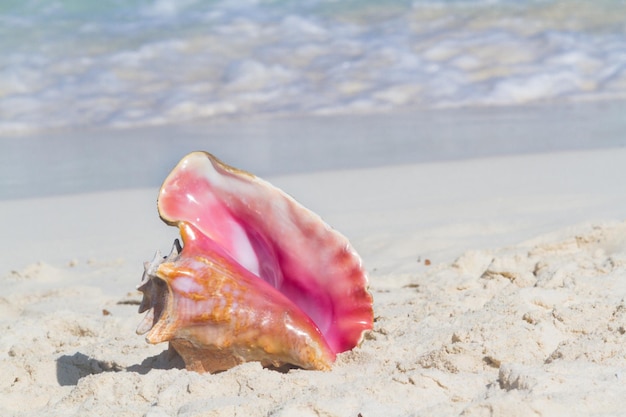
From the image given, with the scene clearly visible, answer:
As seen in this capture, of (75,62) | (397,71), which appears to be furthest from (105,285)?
(75,62)

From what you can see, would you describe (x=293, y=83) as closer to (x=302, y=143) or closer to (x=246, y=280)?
(x=302, y=143)

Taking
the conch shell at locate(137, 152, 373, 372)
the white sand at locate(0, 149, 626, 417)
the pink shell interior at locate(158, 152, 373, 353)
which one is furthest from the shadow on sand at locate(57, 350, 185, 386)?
A: the pink shell interior at locate(158, 152, 373, 353)

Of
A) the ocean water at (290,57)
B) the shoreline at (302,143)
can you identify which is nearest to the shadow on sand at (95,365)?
the shoreline at (302,143)

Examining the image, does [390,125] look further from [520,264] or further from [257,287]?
[257,287]

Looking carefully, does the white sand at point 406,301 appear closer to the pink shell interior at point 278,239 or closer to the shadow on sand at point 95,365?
the shadow on sand at point 95,365

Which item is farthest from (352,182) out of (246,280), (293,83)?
(293,83)

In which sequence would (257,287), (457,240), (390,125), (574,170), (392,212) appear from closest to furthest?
(257,287)
(457,240)
(392,212)
(574,170)
(390,125)

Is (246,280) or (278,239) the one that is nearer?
(246,280)
